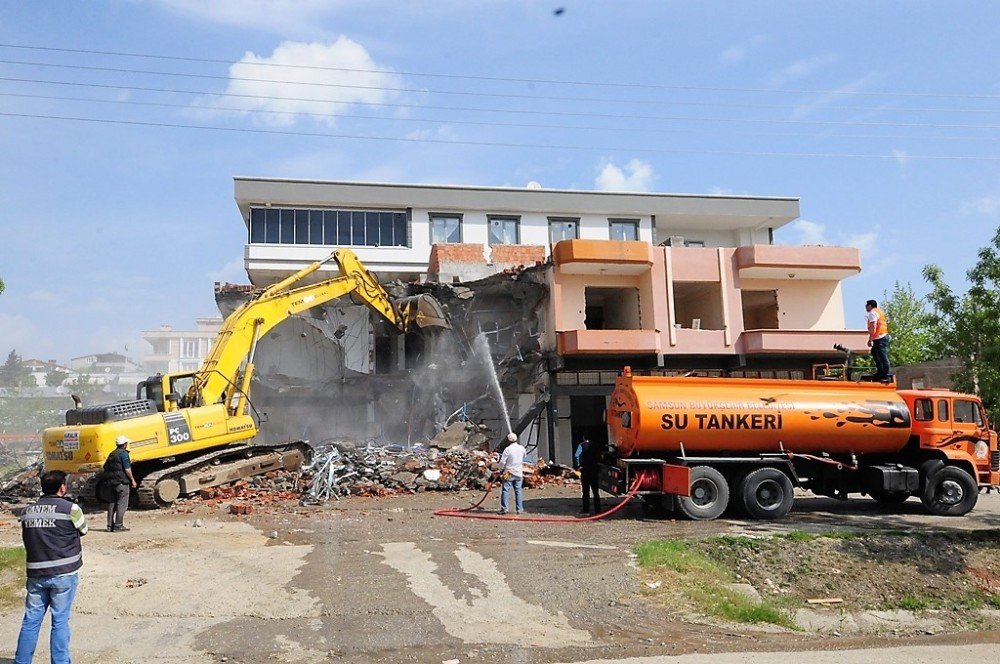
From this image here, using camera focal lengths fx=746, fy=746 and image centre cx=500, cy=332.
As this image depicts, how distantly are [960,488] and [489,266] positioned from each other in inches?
673

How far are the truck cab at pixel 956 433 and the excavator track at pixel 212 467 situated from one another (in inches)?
556

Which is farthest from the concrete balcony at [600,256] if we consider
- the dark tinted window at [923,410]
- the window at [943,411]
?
the window at [943,411]

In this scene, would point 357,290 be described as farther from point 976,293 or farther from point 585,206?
point 976,293

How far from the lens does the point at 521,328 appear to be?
26391 millimetres

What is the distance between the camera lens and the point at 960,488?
14938mm

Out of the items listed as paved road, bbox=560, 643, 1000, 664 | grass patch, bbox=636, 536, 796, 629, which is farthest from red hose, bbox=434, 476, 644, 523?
paved road, bbox=560, 643, 1000, 664

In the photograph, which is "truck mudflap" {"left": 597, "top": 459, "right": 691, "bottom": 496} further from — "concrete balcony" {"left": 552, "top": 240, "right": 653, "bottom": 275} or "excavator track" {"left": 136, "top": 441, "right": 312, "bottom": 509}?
"concrete balcony" {"left": 552, "top": 240, "right": 653, "bottom": 275}

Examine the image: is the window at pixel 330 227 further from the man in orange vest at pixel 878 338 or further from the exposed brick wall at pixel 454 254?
the man in orange vest at pixel 878 338

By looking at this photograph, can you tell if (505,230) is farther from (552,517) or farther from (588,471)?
(552,517)

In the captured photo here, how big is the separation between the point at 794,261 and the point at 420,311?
1292cm

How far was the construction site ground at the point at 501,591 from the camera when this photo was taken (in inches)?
294

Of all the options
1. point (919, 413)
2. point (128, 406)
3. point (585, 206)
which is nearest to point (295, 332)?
point (128, 406)

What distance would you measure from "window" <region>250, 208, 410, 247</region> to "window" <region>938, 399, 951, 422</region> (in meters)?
20.0

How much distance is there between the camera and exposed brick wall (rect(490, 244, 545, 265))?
29.2 metres
